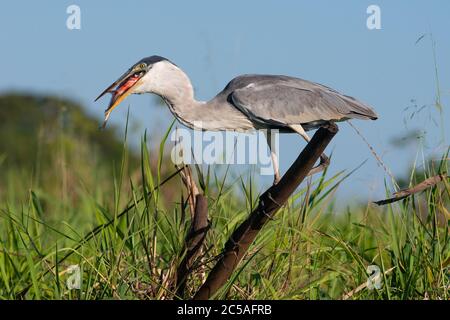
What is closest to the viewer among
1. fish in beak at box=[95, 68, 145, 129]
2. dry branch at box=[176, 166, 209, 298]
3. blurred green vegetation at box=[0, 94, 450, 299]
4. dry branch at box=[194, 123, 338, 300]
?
dry branch at box=[194, 123, 338, 300]

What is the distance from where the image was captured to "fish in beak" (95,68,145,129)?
163 inches

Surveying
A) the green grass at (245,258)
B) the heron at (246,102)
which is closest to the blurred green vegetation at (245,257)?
the green grass at (245,258)

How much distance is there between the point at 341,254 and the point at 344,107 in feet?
2.41

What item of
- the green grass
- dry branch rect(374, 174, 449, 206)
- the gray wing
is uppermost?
the gray wing

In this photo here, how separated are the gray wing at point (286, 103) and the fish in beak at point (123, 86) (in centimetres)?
52

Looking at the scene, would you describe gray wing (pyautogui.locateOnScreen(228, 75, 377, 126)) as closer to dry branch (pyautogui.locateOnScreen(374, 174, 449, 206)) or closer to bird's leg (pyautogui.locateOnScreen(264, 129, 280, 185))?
bird's leg (pyautogui.locateOnScreen(264, 129, 280, 185))

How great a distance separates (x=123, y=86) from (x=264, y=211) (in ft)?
3.68

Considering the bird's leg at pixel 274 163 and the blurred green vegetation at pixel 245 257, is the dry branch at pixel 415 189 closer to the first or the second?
the blurred green vegetation at pixel 245 257

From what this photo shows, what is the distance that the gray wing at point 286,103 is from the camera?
4.39m

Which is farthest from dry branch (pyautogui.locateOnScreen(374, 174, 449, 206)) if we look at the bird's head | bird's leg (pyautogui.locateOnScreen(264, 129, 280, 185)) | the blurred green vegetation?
the bird's head

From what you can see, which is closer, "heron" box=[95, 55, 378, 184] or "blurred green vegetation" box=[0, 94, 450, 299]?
"blurred green vegetation" box=[0, 94, 450, 299]

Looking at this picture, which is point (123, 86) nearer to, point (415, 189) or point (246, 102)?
point (246, 102)

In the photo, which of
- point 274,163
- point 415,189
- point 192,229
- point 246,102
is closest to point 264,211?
point 192,229
